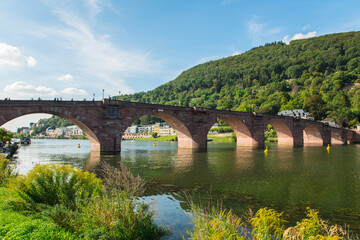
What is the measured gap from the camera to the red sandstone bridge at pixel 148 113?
29.4 metres

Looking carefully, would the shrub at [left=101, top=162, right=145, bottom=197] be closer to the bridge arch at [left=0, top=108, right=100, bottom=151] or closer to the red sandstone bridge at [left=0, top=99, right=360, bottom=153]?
the bridge arch at [left=0, top=108, right=100, bottom=151]

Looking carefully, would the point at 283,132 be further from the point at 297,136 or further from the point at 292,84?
the point at 292,84

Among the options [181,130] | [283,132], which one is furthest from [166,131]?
[181,130]

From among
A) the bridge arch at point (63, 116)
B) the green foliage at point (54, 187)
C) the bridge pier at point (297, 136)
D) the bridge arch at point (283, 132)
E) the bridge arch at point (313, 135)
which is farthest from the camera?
the bridge arch at point (313, 135)

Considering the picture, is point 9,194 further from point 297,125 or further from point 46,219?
point 297,125

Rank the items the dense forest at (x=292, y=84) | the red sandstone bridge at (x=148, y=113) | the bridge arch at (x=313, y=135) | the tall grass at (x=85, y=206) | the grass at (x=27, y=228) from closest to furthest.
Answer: the grass at (x=27, y=228) < the tall grass at (x=85, y=206) < the red sandstone bridge at (x=148, y=113) < the bridge arch at (x=313, y=135) < the dense forest at (x=292, y=84)

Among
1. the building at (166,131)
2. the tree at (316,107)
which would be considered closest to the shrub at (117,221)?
the tree at (316,107)

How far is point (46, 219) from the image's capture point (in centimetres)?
648

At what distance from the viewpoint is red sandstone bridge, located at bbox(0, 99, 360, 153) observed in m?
29.4

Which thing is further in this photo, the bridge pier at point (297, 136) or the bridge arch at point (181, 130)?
the bridge pier at point (297, 136)

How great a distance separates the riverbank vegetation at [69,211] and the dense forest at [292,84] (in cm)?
9600

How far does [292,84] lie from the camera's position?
15000 cm

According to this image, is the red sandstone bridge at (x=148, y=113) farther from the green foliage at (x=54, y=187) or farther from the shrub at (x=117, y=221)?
the shrub at (x=117, y=221)

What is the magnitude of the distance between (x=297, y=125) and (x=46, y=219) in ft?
213
